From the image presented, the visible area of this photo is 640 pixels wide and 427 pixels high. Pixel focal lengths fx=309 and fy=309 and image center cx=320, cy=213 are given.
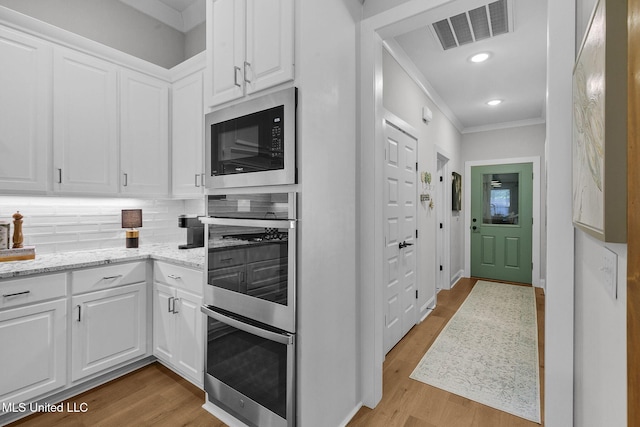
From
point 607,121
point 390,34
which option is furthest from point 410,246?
point 607,121

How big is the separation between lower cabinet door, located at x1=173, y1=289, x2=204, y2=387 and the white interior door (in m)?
1.53

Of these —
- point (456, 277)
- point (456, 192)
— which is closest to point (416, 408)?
point (456, 277)

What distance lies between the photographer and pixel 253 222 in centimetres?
165

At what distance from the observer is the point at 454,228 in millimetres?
5102

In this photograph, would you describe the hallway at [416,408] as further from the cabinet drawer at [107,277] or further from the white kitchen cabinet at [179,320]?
the cabinet drawer at [107,277]

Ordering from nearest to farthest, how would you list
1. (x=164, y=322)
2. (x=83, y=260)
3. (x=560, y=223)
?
(x=560, y=223) → (x=83, y=260) → (x=164, y=322)

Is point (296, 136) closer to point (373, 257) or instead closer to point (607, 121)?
point (373, 257)

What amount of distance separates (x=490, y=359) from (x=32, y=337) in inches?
131

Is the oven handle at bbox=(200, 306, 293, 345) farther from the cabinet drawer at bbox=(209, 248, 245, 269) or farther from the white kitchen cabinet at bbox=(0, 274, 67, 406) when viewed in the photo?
the white kitchen cabinet at bbox=(0, 274, 67, 406)

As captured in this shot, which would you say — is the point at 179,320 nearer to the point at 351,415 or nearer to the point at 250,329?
the point at 250,329

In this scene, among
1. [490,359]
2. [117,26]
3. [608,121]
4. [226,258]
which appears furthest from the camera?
[117,26]

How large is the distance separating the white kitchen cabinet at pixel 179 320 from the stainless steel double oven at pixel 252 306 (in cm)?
18

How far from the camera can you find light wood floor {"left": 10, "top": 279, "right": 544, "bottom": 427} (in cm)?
187

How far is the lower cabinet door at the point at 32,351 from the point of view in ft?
5.88
